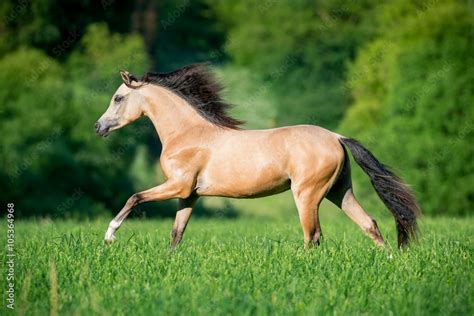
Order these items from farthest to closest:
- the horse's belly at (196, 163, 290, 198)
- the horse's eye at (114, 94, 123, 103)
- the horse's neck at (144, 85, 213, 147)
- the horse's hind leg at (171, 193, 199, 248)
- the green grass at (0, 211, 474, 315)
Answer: the horse's eye at (114, 94, 123, 103) → the horse's neck at (144, 85, 213, 147) → the horse's hind leg at (171, 193, 199, 248) → the horse's belly at (196, 163, 290, 198) → the green grass at (0, 211, 474, 315)

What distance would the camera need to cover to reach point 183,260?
23.2 ft

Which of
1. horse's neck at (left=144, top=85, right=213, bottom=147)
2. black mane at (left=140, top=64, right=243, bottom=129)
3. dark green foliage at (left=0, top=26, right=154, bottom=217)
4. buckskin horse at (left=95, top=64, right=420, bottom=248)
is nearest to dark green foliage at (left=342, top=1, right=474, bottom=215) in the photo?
dark green foliage at (left=0, top=26, right=154, bottom=217)

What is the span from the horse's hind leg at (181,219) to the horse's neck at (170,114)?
72 centimetres

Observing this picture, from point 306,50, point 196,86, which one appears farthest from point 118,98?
point 306,50

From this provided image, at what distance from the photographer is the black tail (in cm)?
853

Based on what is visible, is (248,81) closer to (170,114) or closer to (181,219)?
(170,114)

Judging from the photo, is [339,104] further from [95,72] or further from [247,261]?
[247,261]

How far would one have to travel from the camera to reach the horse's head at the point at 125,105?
934 centimetres

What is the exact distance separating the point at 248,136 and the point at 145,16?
2945cm

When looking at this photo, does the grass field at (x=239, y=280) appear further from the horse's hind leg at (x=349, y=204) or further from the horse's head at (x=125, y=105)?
the horse's head at (x=125, y=105)

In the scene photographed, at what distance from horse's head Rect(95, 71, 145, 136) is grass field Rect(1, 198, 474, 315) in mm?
1769

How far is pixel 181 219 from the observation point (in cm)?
881

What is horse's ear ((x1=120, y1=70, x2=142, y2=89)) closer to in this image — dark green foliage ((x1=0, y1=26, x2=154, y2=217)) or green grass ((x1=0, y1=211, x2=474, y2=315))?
green grass ((x1=0, y1=211, x2=474, y2=315))

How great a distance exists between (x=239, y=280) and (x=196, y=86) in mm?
3734
